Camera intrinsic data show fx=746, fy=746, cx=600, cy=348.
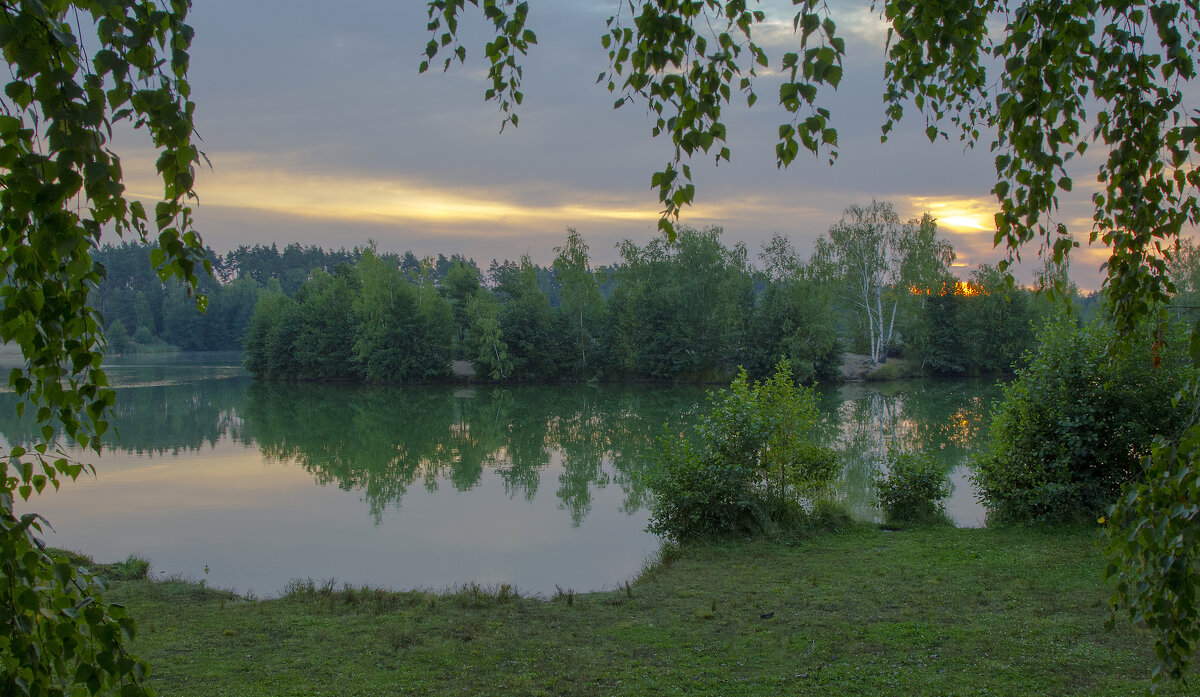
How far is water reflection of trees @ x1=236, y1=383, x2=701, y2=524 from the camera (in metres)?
15.7

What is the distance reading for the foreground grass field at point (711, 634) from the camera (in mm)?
4711

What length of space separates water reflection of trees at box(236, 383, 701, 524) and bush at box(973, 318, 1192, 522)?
4519 millimetres

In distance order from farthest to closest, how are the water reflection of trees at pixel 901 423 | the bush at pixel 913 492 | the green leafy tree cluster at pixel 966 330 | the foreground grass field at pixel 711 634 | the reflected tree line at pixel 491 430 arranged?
1. the green leafy tree cluster at pixel 966 330
2. the reflected tree line at pixel 491 430
3. the water reflection of trees at pixel 901 423
4. the bush at pixel 913 492
5. the foreground grass field at pixel 711 634

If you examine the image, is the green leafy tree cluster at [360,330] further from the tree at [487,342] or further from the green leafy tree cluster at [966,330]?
the green leafy tree cluster at [966,330]

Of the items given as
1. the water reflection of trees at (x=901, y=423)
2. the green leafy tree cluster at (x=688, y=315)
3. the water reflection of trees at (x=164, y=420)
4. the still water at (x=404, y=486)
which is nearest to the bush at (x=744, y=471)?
the still water at (x=404, y=486)

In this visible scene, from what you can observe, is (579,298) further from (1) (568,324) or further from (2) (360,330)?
(2) (360,330)

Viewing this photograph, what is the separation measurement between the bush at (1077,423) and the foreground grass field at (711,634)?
689 mm

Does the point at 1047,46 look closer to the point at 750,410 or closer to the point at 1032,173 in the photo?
the point at 1032,173

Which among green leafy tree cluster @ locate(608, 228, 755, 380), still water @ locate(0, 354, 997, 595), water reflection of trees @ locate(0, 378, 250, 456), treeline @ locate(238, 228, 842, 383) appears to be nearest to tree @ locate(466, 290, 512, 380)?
treeline @ locate(238, 228, 842, 383)

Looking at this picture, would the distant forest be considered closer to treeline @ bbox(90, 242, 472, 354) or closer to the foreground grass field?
treeline @ bbox(90, 242, 472, 354)

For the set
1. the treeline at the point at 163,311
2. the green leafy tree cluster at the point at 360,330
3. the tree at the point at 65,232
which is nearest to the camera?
the tree at the point at 65,232

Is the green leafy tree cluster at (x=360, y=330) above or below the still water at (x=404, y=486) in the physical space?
above

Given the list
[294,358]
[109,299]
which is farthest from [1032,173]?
[109,299]

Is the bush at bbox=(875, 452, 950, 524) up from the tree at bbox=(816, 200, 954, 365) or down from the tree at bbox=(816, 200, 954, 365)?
down
